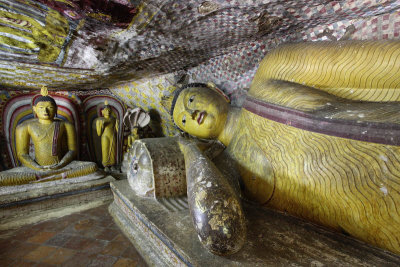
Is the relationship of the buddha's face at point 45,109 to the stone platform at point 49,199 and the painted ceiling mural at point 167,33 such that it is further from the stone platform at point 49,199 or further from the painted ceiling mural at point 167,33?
the stone platform at point 49,199

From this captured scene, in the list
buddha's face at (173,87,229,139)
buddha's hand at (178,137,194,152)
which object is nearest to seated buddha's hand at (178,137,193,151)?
buddha's hand at (178,137,194,152)

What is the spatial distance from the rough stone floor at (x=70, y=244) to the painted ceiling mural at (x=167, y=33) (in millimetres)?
1987

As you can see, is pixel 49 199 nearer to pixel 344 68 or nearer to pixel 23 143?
pixel 23 143

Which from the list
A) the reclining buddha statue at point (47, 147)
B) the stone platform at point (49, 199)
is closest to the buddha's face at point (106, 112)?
the reclining buddha statue at point (47, 147)

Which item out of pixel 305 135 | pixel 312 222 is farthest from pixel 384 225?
pixel 305 135

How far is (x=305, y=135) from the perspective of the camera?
1479mm

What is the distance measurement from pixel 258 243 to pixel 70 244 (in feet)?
6.25

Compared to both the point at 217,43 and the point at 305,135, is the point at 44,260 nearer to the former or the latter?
the point at 305,135

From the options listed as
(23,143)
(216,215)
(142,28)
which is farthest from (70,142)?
(216,215)

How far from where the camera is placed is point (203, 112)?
97.3 inches

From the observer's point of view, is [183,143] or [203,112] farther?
[203,112]

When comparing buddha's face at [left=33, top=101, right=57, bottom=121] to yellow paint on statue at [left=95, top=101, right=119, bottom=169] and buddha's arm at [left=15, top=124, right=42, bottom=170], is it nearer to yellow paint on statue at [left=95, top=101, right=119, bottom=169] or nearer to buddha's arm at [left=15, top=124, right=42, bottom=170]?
buddha's arm at [left=15, top=124, right=42, bottom=170]

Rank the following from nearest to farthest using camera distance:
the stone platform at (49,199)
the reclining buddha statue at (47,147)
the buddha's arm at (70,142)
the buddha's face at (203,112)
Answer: the buddha's face at (203,112) → the stone platform at (49,199) → the reclining buddha statue at (47,147) → the buddha's arm at (70,142)

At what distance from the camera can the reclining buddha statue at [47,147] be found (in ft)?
11.0
